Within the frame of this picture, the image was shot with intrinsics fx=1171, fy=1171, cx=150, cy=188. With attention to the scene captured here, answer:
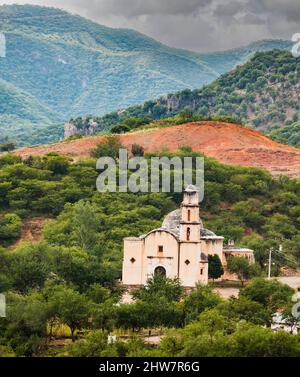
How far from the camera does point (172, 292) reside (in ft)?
165

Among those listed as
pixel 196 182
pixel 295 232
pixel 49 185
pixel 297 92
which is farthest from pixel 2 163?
pixel 297 92

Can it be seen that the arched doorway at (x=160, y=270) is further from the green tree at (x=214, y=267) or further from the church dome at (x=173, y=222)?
the green tree at (x=214, y=267)

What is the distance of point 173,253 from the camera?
178 ft

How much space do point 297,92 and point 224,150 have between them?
5934 cm

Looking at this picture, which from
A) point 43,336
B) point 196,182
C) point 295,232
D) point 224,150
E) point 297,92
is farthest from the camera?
point 297,92

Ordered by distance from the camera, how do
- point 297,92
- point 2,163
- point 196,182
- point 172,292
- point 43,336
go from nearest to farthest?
point 43,336 < point 172,292 < point 196,182 < point 2,163 < point 297,92

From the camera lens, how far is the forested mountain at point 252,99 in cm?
14612

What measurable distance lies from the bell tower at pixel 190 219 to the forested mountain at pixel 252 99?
288ft

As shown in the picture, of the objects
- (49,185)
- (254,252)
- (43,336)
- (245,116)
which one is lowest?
(43,336)

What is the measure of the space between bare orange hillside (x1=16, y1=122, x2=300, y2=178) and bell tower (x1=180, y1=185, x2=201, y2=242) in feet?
96.6

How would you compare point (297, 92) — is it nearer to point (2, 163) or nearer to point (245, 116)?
point (245, 116)

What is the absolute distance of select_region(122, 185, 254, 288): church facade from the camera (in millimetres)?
54062

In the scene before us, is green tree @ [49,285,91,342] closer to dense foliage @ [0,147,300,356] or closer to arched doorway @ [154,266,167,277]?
dense foliage @ [0,147,300,356]

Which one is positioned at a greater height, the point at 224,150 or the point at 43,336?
the point at 224,150
